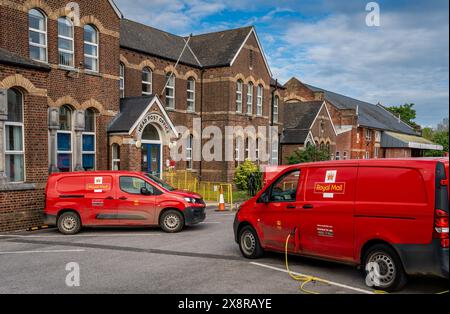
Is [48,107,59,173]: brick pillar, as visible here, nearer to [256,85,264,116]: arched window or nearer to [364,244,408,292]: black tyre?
[364,244,408,292]: black tyre

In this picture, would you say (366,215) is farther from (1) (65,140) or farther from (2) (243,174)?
(2) (243,174)

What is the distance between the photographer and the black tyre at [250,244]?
→ 8742 millimetres

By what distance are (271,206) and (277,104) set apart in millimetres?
26432

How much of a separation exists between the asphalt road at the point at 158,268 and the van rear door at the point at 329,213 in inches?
21.0

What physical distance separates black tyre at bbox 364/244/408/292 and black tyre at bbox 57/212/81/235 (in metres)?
8.51

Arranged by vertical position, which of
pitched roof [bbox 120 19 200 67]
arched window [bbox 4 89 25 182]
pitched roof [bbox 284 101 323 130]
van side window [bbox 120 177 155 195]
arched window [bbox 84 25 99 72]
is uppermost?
pitched roof [bbox 120 19 200 67]

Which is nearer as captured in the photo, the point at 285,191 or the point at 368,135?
the point at 285,191

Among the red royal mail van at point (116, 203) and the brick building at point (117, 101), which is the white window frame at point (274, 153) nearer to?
the brick building at point (117, 101)

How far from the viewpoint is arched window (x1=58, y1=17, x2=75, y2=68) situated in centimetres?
1711

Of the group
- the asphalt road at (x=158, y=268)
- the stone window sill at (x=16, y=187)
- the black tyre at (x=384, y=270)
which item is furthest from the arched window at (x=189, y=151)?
the black tyre at (x=384, y=270)

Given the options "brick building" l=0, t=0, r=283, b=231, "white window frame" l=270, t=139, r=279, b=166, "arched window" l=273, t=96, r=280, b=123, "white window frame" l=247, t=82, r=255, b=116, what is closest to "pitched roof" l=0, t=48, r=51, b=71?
"brick building" l=0, t=0, r=283, b=231

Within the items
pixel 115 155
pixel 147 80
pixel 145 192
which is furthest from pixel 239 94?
pixel 145 192

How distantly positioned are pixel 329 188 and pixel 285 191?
1227 millimetres

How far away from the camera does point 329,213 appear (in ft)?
23.9
